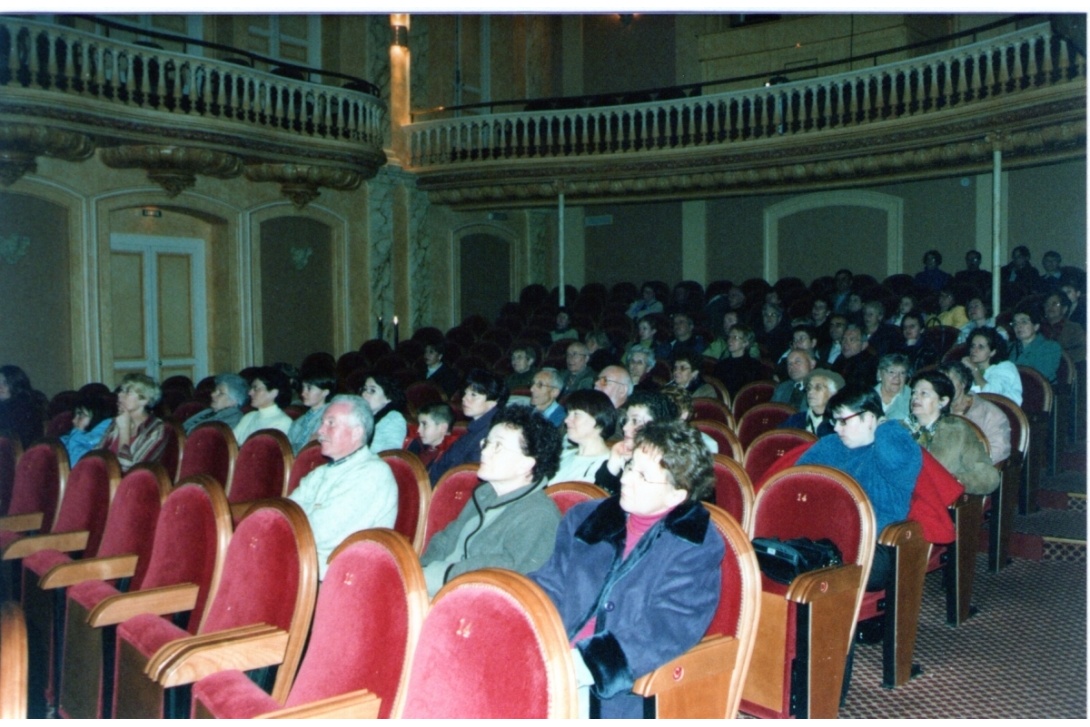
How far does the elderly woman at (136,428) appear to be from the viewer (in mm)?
3744

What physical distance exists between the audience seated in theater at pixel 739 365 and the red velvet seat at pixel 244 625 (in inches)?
148

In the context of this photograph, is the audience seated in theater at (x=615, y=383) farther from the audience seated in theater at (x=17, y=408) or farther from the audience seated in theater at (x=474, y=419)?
the audience seated in theater at (x=17, y=408)

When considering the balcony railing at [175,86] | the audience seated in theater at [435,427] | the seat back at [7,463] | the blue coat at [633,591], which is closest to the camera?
the blue coat at [633,591]

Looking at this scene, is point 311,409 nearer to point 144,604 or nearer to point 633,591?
point 144,604

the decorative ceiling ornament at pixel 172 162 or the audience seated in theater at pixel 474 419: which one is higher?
the decorative ceiling ornament at pixel 172 162

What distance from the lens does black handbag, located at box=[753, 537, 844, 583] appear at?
2.31 metres

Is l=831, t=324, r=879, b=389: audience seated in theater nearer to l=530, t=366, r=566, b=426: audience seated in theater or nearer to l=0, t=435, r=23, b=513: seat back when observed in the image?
l=530, t=366, r=566, b=426: audience seated in theater

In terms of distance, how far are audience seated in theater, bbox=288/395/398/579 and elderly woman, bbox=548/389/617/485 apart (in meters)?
0.58

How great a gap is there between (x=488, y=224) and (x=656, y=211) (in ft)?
7.07

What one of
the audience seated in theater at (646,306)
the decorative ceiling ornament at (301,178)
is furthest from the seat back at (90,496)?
the audience seated in theater at (646,306)

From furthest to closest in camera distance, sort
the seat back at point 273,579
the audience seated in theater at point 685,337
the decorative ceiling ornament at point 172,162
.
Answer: the decorative ceiling ornament at point 172,162 < the audience seated in theater at point 685,337 < the seat back at point 273,579

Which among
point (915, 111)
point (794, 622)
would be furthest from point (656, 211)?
point (794, 622)

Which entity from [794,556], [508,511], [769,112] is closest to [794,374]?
[794,556]

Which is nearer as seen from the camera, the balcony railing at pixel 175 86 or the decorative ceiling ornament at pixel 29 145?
the balcony railing at pixel 175 86
